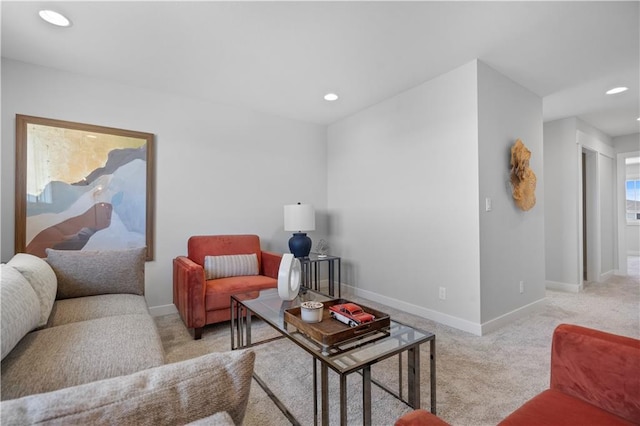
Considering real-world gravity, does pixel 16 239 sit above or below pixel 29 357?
above

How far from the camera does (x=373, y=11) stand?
193 cm

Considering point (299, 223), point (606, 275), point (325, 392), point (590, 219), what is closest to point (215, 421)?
point (325, 392)

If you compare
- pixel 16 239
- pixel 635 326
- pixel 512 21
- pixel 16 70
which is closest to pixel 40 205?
pixel 16 239

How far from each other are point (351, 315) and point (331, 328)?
138 millimetres

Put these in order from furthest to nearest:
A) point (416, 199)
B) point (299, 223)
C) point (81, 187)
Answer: point (299, 223), point (416, 199), point (81, 187)

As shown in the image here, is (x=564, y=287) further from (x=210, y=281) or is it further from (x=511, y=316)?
(x=210, y=281)

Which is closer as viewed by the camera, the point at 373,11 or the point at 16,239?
the point at 373,11

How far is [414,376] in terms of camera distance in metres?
1.49

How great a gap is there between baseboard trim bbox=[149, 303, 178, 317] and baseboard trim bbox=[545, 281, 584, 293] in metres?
4.94

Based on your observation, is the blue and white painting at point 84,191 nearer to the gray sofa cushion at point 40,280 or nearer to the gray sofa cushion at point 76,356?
the gray sofa cushion at point 40,280

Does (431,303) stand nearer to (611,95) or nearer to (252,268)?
(252,268)

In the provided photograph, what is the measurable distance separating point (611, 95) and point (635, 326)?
2.49 m

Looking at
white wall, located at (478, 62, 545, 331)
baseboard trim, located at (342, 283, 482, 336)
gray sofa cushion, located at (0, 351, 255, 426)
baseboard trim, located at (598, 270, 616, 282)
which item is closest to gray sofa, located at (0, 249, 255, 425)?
gray sofa cushion, located at (0, 351, 255, 426)

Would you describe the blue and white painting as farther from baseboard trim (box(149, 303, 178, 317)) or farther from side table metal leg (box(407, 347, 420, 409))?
side table metal leg (box(407, 347, 420, 409))
